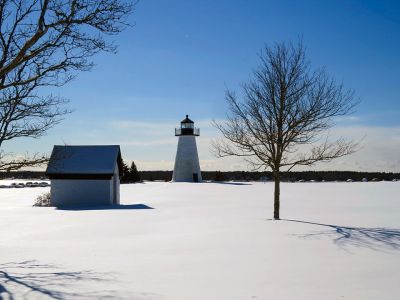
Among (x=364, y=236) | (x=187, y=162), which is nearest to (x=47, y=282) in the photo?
(x=364, y=236)

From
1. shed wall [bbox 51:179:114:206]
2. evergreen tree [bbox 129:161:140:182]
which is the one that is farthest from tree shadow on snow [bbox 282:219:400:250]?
evergreen tree [bbox 129:161:140:182]

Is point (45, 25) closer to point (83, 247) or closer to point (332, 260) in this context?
point (83, 247)

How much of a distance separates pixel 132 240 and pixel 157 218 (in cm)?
591

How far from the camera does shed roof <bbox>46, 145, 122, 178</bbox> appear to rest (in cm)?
2756

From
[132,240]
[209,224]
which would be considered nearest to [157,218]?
→ [209,224]

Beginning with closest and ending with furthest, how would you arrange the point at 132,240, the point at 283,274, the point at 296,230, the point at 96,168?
1. the point at 283,274
2. the point at 132,240
3. the point at 296,230
4. the point at 96,168

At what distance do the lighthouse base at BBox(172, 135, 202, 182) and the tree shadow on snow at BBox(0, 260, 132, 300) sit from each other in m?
44.6

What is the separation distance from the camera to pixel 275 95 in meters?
19.2

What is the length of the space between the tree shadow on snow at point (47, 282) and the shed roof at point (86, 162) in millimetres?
17552

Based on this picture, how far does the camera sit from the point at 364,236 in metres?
13.8

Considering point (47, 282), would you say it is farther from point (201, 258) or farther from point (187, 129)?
point (187, 129)

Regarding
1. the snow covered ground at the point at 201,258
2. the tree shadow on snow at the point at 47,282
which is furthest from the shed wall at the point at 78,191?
the tree shadow on snow at the point at 47,282

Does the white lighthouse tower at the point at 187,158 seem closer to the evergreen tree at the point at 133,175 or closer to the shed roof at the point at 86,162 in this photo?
the evergreen tree at the point at 133,175

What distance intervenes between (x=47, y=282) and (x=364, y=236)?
9368 millimetres
